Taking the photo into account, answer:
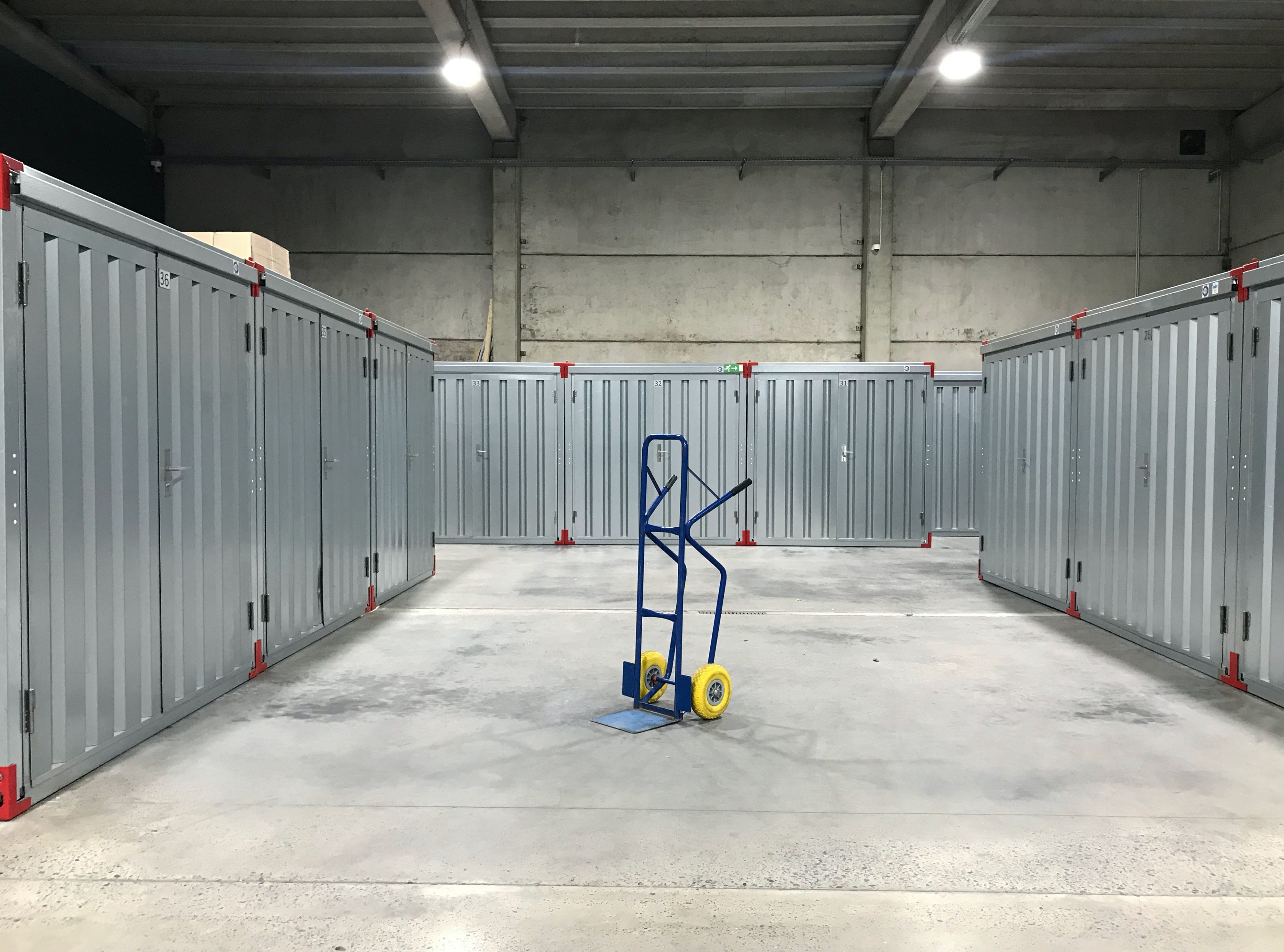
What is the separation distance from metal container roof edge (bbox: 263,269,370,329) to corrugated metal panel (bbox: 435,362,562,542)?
17.4 ft

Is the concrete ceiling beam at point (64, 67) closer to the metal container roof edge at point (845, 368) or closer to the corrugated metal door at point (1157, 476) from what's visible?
the metal container roof edge at point (845, 368)

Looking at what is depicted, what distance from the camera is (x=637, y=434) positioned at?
507 inches

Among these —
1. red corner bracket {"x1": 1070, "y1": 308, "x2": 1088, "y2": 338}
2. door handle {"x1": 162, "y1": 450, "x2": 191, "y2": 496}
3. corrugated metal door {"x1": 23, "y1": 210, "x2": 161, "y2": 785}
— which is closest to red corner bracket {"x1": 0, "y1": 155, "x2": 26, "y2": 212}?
corrugated metal door {"x1": 23, "y1": 210, "x2": 161, "y2": 785}

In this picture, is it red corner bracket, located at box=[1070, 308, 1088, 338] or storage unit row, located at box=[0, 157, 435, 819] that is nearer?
storage unit row, located at box=[0, 157, 435, 819]

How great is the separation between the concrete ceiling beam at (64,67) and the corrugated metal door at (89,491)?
35.3 feet

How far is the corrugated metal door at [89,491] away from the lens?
3.50 meters

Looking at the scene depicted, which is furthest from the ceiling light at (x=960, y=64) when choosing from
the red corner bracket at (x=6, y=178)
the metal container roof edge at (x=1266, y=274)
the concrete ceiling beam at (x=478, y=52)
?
the red corner bracket at (x=6, y=178)

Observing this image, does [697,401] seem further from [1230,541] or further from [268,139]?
[268,139]

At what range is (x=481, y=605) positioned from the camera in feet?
26.7

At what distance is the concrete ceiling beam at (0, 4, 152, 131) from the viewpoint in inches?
454

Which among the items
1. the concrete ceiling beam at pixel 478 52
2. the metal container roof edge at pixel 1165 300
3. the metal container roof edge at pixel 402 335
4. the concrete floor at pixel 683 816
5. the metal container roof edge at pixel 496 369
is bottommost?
the concrete floor at pixel 683 816

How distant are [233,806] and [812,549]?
395 inches

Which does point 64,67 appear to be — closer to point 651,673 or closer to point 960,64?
point 960,64

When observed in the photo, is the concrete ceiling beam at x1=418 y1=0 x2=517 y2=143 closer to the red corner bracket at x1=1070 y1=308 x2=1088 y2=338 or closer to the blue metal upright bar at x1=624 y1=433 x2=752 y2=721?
the red corner bracket at x1=1070 y1=308 x2=1088 y2=338
